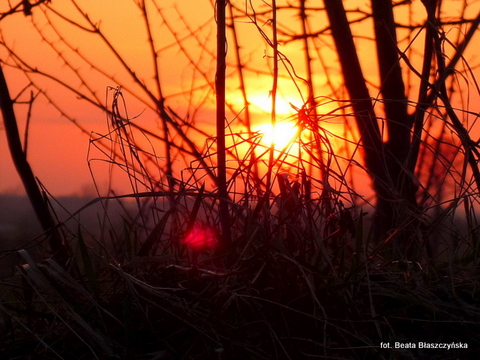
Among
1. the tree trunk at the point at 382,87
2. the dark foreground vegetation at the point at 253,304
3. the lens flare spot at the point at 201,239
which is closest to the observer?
the dark foreground vegetation at the point at 253,304

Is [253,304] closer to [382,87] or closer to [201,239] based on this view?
[201,239]

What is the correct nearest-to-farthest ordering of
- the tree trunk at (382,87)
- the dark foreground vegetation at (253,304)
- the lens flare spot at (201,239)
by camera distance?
the dark foreground vegetation at (253,304) → the lens flare spot at (201,239) → the tree trunk at (382,87)

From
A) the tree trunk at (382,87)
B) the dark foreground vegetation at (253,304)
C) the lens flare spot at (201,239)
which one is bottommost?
the dark foreground vegetation at (253,304)

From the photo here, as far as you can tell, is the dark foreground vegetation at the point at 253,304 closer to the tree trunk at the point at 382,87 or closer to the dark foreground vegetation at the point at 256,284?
the dark foreground vegetation at the point at 256,284

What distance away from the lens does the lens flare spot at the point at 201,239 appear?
59.7 inches

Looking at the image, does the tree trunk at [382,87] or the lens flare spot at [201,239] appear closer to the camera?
the lens flare spot at [201,239]

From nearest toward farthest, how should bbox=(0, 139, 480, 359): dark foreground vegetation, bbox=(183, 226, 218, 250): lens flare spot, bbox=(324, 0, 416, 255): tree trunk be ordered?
bbox=(0, 139, 480, 359): dark foreground vegetation < bbox=(183, 226, 218, 250): lens flare spot < bbox=(324, 0, 416, 255): tree trunk

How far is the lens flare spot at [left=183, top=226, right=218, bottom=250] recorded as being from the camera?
1517 mm

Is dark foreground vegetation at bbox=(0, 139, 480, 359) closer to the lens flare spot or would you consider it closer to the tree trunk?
the lens flare spot

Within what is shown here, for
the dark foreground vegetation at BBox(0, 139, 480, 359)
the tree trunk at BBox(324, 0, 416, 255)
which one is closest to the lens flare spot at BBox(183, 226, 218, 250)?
the dark foreground vegetation at BBox(0, 139, 480, 359)

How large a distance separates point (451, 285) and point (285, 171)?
532 mm

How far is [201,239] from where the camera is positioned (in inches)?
61.1

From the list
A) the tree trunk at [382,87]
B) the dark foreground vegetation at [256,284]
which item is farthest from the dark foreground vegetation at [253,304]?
the tree trunk at [382,87]

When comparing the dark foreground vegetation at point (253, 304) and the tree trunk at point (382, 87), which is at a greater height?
the tree trunk at point (382, 87)
